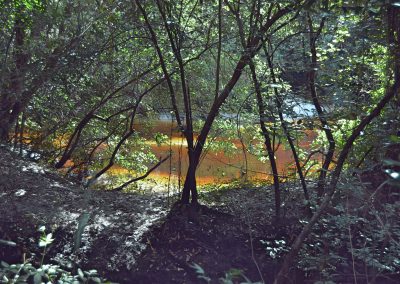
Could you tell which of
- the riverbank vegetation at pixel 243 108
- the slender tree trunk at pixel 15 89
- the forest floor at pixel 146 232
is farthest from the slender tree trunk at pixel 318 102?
the slender tree trunk at pixel 15 89

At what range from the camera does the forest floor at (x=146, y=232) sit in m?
4.57

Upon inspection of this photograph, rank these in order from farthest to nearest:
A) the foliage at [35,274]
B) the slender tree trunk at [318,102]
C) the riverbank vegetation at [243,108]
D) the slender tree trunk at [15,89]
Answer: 1. the slender tree trunk at [15,89]
2. the slender tree trunk at [318,102]
3. the riverbank vegetation at [243,108]
4. the foliage at [35,274]

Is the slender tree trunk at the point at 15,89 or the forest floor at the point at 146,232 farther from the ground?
the slender tree trunk at the point at 15,89

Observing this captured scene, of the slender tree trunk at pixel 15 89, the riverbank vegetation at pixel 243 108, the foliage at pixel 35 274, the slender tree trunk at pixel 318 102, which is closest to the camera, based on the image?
the foliage at pixel 35 274

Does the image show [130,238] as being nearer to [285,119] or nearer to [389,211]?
[285,119]

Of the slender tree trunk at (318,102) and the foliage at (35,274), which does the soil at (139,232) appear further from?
the foliage at (35,274)

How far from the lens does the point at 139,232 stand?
5.09 m

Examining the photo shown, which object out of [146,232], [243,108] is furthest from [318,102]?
[146,232]

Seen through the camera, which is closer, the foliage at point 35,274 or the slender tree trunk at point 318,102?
the foliage at point 35,274

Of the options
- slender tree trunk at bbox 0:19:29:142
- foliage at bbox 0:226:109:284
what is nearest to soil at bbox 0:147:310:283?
slender tree trunk at bbox 0:19:29:142

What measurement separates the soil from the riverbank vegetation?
17mm

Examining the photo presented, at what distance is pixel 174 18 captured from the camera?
17.1 feet

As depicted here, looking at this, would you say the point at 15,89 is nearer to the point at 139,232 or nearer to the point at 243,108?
the point at 139,232

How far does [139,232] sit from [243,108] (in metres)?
1.61
